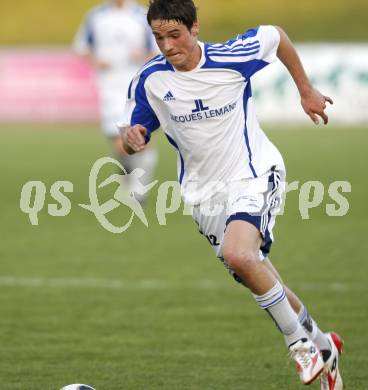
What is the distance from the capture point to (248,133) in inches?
251

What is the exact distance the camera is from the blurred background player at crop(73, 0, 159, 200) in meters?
15.1

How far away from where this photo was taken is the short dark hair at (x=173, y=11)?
20.2 feet

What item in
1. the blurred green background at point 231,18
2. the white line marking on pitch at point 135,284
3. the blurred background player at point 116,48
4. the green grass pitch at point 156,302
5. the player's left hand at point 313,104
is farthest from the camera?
the blurred green background at point 231,18

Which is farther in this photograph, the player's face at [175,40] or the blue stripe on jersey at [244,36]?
the blue stripe on jersey at [244,36]

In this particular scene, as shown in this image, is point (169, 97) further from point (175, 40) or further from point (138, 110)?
point (175, 40)

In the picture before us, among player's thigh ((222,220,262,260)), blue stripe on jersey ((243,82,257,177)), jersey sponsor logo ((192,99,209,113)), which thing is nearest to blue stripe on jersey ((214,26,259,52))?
blue stripe on jersey ((243,82,257,177))

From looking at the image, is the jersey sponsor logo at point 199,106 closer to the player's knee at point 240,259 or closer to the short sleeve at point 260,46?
the short sleeve at point 260,46

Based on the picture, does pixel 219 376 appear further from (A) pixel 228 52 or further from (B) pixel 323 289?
(B) pixel 323 289

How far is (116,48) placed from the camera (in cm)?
1540

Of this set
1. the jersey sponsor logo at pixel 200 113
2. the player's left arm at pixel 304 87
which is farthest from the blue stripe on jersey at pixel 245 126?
the player's left arm at pixel 304 87

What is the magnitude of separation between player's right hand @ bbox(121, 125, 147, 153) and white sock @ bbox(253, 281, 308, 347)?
1068 mm

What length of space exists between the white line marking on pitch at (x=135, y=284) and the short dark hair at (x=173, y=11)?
3592 mm

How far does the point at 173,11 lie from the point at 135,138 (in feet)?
2.42

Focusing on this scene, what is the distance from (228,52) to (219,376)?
1.89m
